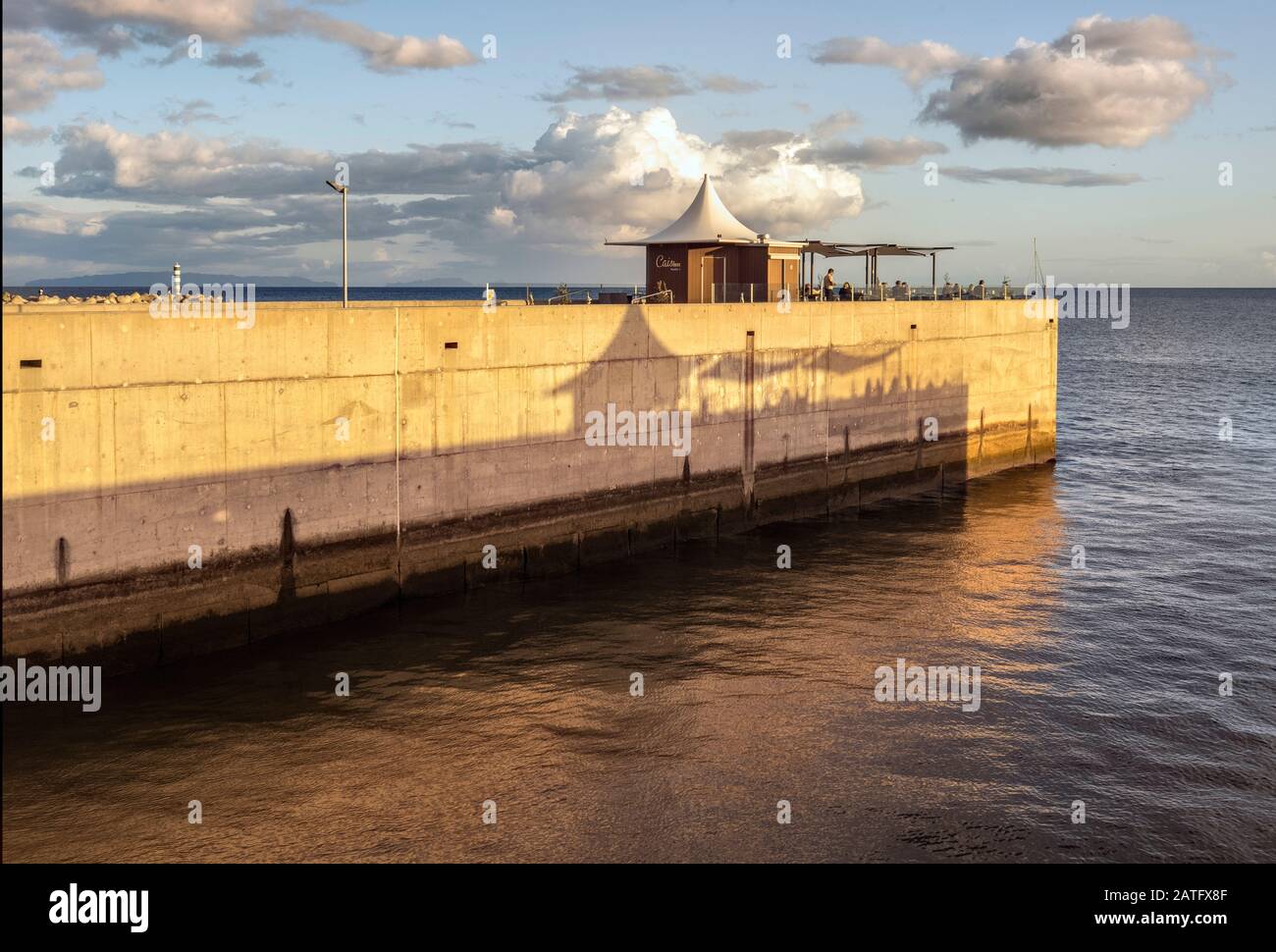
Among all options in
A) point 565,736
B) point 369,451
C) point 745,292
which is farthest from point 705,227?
point 565,736

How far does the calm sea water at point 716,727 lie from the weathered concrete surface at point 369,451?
4.33 feet

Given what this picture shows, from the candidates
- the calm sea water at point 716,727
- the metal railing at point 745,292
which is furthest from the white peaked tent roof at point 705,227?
the calm sea water at point 716,727

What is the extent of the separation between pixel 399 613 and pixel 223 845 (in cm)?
1142

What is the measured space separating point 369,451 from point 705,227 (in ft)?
85.2

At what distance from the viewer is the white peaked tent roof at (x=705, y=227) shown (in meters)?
49.2

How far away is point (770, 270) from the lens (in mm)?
49656

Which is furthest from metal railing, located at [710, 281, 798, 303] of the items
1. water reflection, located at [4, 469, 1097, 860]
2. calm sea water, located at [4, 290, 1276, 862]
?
water reflection, located at [4, 469, 1097, 860]

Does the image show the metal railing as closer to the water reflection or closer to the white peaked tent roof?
the white peaked tent roof

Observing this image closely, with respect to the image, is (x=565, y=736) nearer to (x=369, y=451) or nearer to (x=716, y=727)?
(x=716, y=727)

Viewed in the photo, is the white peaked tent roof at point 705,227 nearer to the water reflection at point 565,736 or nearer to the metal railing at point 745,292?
the metal railing at point 745,292

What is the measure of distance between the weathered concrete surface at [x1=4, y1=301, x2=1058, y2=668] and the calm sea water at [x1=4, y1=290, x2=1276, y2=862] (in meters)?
1.32
